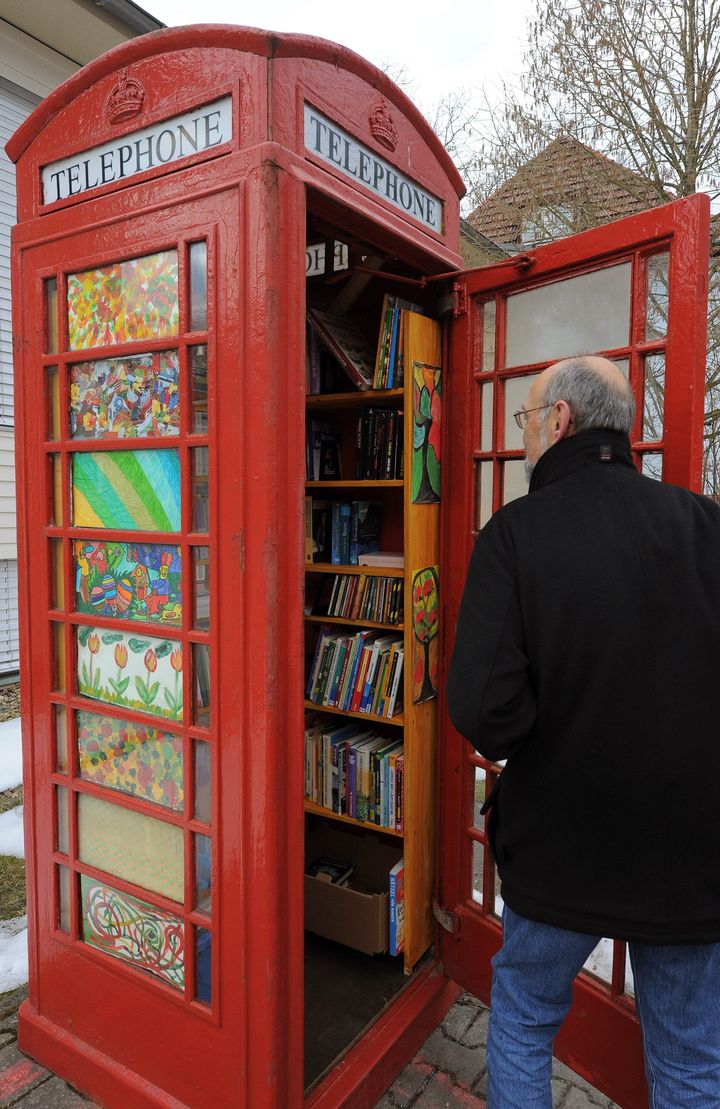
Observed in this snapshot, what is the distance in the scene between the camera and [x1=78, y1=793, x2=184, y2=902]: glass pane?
2164 millimetres

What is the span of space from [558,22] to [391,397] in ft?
21.9

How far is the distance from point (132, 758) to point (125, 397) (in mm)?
1099

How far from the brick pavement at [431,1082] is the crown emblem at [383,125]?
3072 mm

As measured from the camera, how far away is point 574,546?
5.23ft

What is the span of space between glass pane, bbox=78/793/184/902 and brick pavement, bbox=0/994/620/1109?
2.47ft

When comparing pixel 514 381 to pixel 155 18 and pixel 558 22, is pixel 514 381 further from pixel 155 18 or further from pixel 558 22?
pixel 558 22

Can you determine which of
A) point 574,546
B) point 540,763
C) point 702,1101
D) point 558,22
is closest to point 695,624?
point 574,546

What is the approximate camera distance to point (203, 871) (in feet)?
6.86

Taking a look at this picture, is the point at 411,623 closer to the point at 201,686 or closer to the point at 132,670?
the point at 201,686

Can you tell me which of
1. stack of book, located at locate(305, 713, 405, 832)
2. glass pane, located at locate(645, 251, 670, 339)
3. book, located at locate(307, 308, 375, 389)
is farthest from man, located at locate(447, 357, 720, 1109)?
book, located at locate(307, 308, 375, 389)

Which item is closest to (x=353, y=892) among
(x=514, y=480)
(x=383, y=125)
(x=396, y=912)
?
(x=396, y=912)

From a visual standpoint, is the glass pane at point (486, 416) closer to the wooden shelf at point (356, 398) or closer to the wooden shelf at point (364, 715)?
the wooden shelf at point (356, 398)

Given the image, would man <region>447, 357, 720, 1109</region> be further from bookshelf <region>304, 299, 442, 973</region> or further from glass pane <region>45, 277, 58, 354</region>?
glass pane <region>45, 277, 58, 354</region>

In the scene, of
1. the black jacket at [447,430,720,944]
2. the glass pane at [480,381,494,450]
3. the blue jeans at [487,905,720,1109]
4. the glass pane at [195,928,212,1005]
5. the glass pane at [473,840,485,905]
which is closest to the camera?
the black jacket at [447,430,720,944]
